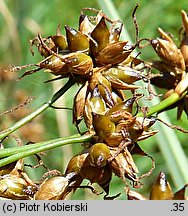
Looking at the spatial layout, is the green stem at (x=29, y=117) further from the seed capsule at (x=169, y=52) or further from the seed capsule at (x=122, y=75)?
the seed capsule at (x=169, y=52)

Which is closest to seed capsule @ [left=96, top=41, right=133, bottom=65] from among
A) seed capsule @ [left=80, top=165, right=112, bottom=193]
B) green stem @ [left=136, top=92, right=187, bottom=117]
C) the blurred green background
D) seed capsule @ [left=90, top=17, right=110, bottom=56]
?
seed capsule @ [left=90, top=17, right=110, bottom=56]

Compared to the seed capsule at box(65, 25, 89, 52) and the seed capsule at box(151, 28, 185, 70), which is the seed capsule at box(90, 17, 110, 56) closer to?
the seed capsule at box(65, 25, 89, 52)

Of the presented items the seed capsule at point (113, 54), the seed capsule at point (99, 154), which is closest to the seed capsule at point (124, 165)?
the seed capsule at point (99, 154)

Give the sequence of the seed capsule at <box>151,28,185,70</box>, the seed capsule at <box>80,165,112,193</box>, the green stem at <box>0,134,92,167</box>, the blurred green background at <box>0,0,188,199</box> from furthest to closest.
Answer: the blurred green background at <box>0,0,188,199</box>
the seed capsule at <box>151,28,185,70</box>
the seed capsule at <box>80,165,112,193</box>
the green stem at <box>0,134,92,167</box>

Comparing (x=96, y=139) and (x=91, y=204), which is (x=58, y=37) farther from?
(x=91, y=204)

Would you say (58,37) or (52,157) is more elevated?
(52,157)

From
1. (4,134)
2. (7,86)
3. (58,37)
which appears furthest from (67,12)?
(4,134)
